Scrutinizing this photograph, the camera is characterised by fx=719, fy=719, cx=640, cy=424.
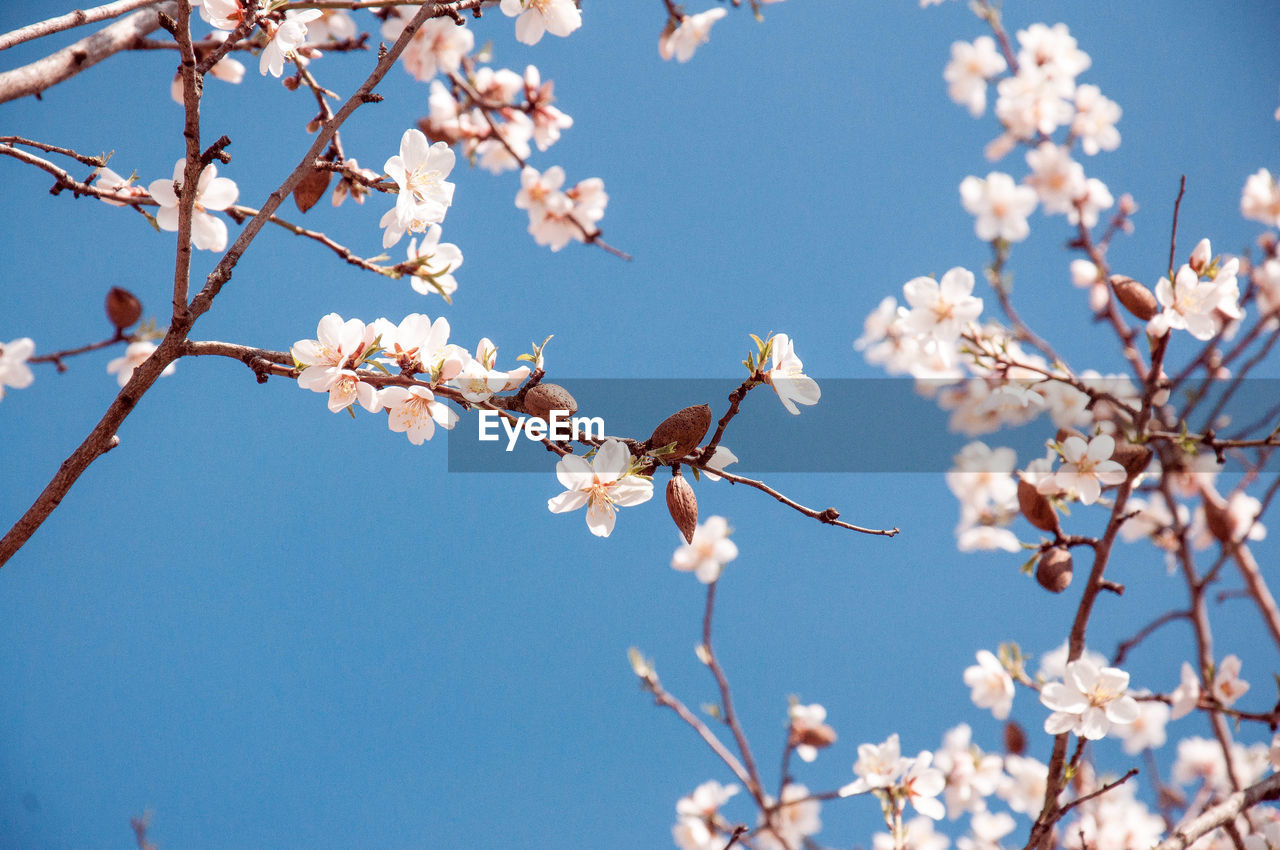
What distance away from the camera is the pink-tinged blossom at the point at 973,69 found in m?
2.03

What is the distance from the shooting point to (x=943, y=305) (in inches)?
51.8

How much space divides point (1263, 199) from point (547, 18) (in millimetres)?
1945

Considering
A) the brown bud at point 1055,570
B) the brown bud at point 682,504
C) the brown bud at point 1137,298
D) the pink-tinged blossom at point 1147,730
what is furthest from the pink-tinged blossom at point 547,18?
the pink-tinged blossom at point 1147,730

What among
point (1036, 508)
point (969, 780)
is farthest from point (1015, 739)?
point (1036, 508)

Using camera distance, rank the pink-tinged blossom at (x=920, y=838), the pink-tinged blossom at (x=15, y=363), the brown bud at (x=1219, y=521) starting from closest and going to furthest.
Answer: the pink-tinged blossom at (x=15, y=363)
the brown bud at (x=1219, y=521)
the pink-tinged blossom at (x=920, y=838)

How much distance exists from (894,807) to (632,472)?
3.27ft

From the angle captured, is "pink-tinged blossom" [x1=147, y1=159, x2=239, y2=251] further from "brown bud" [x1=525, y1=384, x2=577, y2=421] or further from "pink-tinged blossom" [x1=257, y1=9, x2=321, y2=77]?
"brown bud" [x1=525, y1=384, x2=577, y2=421]

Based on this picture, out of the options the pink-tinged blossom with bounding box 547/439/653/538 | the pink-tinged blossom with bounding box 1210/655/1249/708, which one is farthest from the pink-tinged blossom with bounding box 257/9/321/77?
the pink-tinged blossom with bounding box 1210/655/1249/708

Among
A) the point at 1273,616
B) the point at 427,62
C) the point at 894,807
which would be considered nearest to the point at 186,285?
the point at 427,62

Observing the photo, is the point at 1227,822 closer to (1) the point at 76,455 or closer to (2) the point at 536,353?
(2) the point at 536,353

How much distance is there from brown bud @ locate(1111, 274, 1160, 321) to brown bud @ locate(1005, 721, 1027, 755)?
1.15m

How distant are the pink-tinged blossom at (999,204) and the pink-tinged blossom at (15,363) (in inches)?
85.9

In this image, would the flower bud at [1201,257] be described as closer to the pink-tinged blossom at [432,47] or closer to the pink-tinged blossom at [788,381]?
the pink-tinged blossom at [788,381]

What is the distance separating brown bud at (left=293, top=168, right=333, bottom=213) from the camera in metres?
1.01
